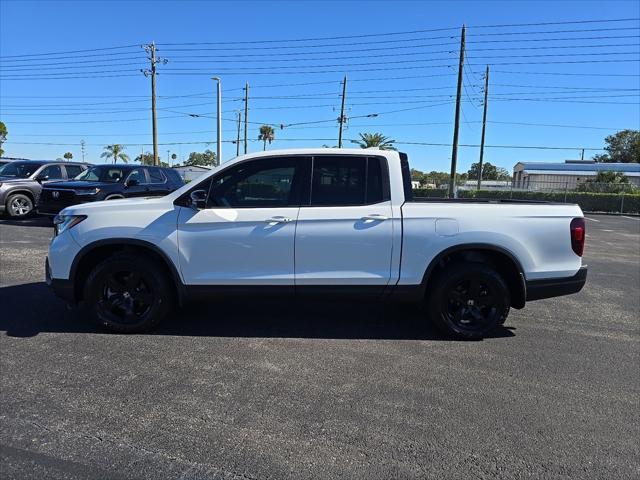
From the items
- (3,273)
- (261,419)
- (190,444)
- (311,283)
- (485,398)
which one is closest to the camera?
(190,444)

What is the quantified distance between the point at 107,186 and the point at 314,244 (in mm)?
9897

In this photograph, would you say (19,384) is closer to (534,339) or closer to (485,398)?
(485,398)

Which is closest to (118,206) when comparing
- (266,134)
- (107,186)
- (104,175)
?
(107,186)

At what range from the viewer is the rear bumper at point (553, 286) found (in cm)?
483

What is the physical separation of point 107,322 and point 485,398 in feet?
11.7

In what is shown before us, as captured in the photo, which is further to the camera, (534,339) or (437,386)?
(534,339)

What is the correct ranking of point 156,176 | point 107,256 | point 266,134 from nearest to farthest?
point 107,256
point 156,176
point 266,134

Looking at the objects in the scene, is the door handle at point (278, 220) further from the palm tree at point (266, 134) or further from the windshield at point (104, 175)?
the palm tree at point (266, 134)

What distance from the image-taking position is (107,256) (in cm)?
496

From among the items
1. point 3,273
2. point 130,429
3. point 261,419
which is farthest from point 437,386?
point 3,273

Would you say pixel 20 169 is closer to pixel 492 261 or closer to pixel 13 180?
pixel 13 180

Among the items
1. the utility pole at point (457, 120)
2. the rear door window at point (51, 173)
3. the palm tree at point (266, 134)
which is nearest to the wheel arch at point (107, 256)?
the rear door window at point (51, 173)

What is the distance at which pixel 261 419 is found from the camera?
3.29 m

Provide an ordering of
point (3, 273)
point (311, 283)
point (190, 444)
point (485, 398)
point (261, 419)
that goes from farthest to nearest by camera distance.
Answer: point (3, 273), point (311, 283), point (485, 398), point (261, 419), point (190, 444)
